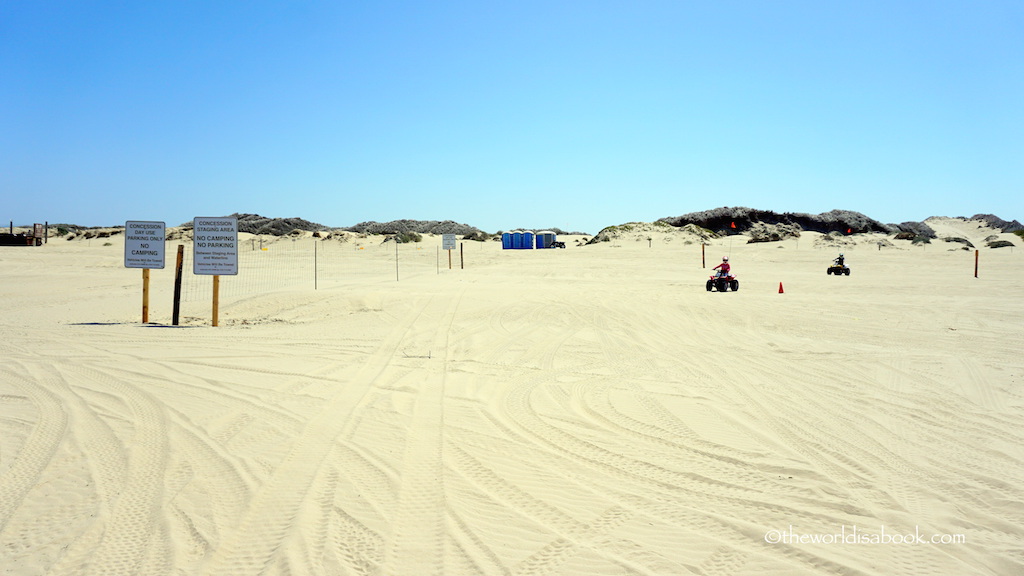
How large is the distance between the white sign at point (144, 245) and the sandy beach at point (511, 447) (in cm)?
148

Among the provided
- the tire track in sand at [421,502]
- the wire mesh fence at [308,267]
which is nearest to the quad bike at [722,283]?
the wire mesh fence at [308,267]

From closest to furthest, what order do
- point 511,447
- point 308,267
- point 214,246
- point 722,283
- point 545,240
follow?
point 511,447, point 214,246, point 722,283, point 308,267, point 545,240

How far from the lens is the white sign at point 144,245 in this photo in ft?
47.9

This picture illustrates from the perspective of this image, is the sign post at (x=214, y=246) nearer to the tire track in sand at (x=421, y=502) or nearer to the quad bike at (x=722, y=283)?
the tire track in sand at (x=421, y=502)

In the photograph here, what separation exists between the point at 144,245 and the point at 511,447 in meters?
12.2

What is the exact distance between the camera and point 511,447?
6008 mm

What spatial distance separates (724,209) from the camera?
78750mm

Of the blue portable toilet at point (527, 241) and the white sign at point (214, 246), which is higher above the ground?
the blue portable toilet at point (527, 241)

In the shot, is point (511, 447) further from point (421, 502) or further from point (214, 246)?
point (214, 246)

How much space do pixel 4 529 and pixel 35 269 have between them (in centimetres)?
3388

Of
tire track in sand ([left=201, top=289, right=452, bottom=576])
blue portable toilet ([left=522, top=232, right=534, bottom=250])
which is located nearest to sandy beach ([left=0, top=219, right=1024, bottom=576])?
tire track in sand ([left=201, top=289, right=452, bottom=576])

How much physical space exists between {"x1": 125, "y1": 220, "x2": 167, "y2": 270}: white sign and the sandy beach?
4.86ft

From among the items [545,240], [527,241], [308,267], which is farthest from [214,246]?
[527,241]

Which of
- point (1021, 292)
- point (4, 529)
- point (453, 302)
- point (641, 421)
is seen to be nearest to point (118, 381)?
point (4, 529)
